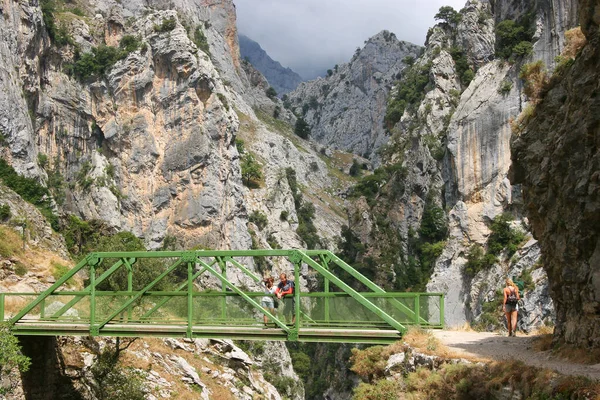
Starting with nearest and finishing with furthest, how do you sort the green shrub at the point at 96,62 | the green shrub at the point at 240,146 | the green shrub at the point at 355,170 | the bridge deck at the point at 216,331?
the bridge deck at the point at 216,331
the green shrub at the point at 96,62
the green shrub at the point at 240,146
the green shrub at the point at 355,170

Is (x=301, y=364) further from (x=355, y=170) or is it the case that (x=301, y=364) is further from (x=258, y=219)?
(x=355, y=170)

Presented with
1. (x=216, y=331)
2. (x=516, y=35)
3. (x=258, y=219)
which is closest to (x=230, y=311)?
(x=216, y=331)

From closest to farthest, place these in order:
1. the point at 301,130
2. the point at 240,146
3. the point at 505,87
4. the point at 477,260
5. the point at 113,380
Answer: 1. the point at 113,380
2. the point at 477,260
3. the point at 505,87
4. the point at 240,146
5. the point at 301,130

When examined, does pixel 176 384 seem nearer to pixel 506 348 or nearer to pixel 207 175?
pixel 506 348

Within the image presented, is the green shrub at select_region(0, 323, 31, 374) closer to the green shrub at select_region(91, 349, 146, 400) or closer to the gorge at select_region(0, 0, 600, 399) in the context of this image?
the green shrub at select_region(91, 349, 146, 400)

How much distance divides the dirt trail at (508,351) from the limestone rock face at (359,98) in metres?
136

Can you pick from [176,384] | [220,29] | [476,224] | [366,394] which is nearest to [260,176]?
[476,224]

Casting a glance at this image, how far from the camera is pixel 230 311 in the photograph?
66.2 ft

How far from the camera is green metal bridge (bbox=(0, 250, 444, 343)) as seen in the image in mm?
18219

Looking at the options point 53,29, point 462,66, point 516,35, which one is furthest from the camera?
point 462,66

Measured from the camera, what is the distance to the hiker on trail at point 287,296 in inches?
741

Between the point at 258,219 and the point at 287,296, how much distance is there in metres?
73.1

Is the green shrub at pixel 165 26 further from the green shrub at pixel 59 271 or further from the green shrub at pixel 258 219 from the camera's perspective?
the green shrub at pixel 59 271

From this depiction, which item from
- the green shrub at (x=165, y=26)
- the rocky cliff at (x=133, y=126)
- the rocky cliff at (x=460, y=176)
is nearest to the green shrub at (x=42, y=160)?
the rocky cliff at (x=133, y=126)
